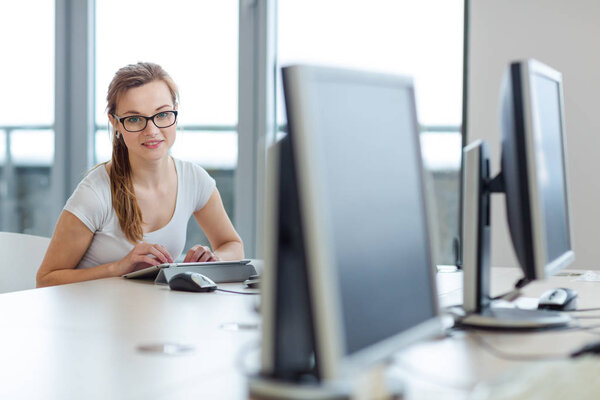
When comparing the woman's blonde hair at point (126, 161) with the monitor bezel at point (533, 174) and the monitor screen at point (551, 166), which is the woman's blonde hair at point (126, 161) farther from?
the monitor bezel at point (533, 174)

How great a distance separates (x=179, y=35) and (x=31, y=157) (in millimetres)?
1122

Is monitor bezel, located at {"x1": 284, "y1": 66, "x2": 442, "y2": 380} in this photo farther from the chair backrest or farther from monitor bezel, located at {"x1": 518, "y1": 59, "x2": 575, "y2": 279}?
the chair backrest

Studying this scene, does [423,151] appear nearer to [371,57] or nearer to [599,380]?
[599,380]

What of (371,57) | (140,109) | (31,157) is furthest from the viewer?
(31,157)

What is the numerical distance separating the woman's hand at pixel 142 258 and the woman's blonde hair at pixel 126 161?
16cm

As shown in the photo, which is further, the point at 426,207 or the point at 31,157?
the point at 31,157

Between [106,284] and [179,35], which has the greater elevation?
[179,35]

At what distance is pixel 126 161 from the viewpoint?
2.33 metres

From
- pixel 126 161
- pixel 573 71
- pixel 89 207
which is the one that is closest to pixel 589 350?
pixel 89 207

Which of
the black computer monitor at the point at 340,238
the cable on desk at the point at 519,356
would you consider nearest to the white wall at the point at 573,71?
the cable on desk at the point at 519,356

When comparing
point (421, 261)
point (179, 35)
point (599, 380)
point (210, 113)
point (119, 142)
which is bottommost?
point (599, 380)

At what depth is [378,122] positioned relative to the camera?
881 millimetres

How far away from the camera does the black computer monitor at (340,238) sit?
2.22ft

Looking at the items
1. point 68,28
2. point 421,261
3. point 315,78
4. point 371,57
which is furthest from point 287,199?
point 68,28
